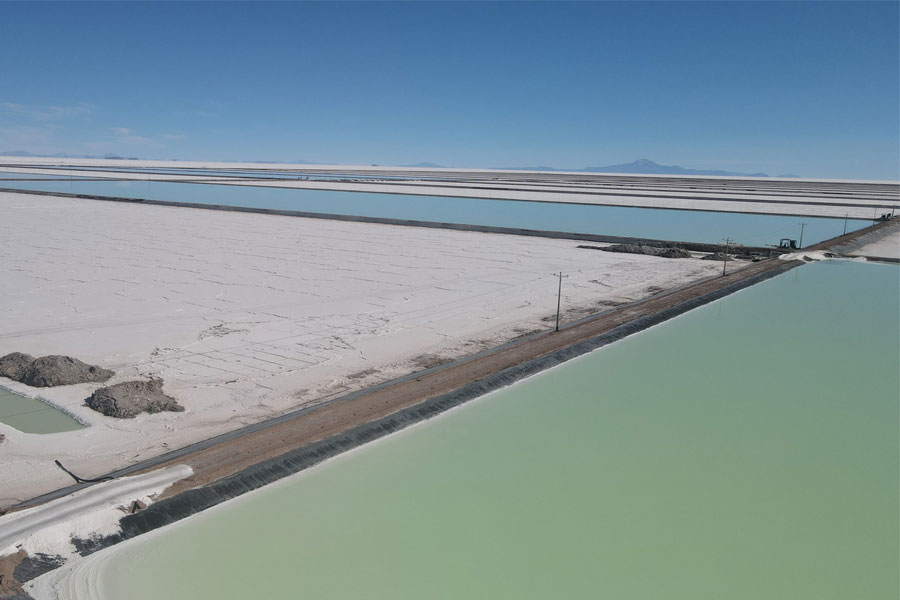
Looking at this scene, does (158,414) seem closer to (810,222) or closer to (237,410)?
(237,410)

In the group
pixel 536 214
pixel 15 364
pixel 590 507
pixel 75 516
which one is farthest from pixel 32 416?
pixel 536 214

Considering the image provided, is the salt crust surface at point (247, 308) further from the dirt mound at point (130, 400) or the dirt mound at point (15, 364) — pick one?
the dirt mound at point (15, 364)

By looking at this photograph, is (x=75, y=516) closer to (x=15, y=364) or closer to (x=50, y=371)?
(x=50, y=371)

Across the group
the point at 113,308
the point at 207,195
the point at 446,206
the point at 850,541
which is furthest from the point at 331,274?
the point at 207,195

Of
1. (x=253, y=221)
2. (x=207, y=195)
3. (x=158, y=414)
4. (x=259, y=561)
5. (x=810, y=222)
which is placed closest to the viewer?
(x=259, y=561)

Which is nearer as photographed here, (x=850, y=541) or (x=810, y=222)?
(x=850, y=541)

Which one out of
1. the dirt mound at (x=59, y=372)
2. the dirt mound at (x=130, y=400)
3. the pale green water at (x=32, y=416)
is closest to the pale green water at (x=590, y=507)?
the dirt mound at (x=130, y=400)
